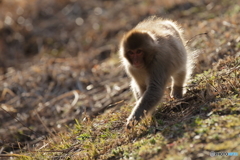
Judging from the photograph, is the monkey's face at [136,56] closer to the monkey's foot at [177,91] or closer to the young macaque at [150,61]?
the young macaque at [150,61]

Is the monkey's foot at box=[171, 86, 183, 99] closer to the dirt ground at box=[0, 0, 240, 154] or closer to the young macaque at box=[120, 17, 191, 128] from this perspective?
the young macaque at box=[120, 17, 191, 128]

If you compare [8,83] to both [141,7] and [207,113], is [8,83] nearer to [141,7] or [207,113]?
[141,7]

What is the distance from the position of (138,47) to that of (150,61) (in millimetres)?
342

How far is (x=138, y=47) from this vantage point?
17.8 ft

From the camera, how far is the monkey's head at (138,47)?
17.7 ft

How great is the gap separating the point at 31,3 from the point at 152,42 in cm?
1224

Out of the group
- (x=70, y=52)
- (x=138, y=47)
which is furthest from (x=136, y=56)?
(x=70, y=52)

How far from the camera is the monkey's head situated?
5406 millimetres

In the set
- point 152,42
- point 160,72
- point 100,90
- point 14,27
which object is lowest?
point 100,90

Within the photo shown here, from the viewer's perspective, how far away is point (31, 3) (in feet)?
54.2

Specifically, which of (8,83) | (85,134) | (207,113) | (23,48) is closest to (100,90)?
(8,83)

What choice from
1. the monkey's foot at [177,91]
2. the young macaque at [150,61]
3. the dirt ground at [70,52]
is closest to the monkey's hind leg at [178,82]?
the monkey's foot at [177,91]

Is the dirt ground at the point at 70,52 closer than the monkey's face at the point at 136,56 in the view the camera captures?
No

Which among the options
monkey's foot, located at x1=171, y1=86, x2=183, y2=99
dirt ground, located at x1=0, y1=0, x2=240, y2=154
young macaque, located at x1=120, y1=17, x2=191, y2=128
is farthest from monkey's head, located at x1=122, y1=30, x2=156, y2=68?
monkey's foot, located at x1=171, y1=86, x2=183, y2=99
